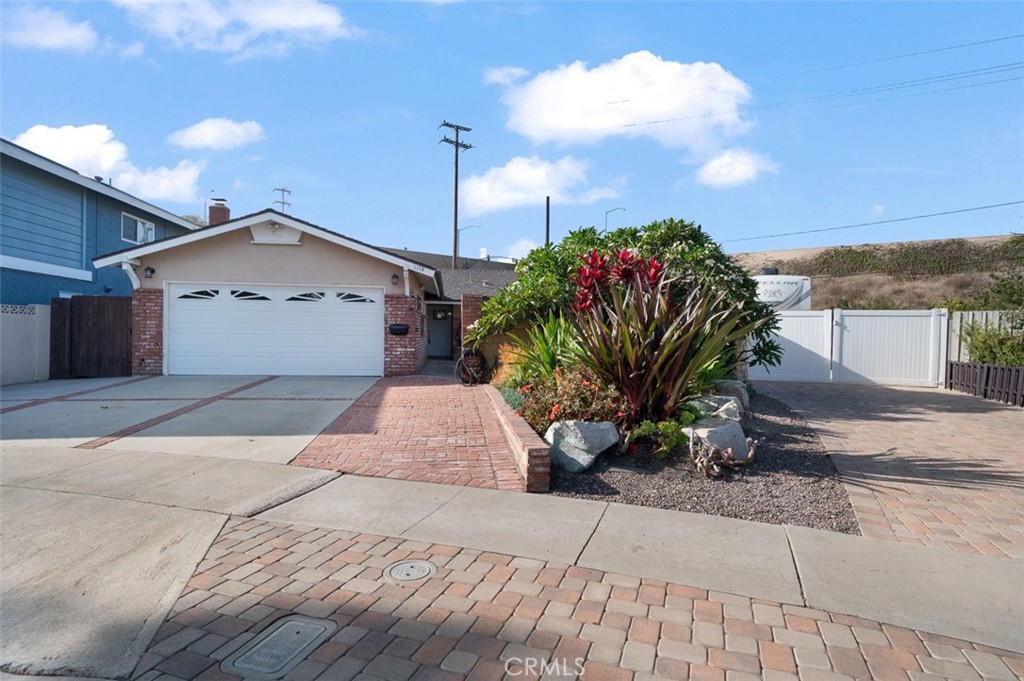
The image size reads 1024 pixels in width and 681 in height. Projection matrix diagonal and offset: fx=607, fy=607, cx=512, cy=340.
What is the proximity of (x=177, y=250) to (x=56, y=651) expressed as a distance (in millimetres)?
13256

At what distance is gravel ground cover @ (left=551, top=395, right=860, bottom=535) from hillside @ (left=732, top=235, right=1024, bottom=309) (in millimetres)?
27145

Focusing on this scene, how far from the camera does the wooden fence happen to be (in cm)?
1186

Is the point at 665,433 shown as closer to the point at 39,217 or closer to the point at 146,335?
the point at 146,335

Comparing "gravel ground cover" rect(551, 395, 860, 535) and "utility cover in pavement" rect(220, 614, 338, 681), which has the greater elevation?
"gravel ground cover" rect(551, 395, 860, 535)

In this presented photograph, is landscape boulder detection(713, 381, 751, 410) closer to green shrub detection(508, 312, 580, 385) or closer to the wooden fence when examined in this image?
green shrub detection(508, 312, 580, 385)

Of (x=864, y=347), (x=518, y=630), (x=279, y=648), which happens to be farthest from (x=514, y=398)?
(x=864, y=347)

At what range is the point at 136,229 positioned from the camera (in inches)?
796

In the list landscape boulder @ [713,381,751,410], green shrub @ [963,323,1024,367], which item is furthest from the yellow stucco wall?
green shrub @ [963,323,1024,367]

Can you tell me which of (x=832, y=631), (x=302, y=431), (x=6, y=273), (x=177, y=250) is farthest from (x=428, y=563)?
(x=6, y=273)

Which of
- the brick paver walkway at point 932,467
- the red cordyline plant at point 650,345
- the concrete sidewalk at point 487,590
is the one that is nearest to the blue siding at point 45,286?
the concrete sidewalk at point 487,590

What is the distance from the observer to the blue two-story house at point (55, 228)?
14844mm

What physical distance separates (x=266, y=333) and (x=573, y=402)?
998 centimetres

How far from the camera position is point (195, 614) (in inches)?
128

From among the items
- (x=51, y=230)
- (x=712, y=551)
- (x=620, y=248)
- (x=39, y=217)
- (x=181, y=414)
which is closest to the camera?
(x=712, y=551)
